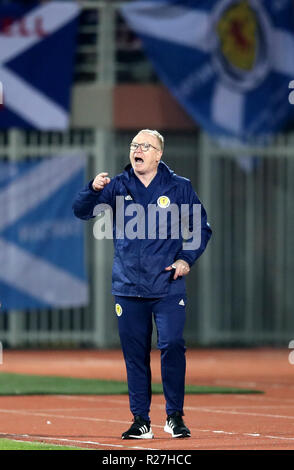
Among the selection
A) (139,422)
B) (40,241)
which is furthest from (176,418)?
(40,241)

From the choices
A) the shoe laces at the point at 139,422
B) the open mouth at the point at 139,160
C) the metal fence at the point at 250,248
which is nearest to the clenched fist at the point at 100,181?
the open mouth at the point at 139,160

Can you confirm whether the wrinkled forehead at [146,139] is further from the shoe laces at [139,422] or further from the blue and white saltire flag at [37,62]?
the blue and white saltire flag at [37,62]

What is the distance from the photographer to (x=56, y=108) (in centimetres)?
2272

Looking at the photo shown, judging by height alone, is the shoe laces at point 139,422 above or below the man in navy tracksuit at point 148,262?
below

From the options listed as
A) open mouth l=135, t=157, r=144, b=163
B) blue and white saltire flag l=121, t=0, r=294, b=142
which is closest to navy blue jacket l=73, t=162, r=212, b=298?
open mouth l=135, t=157, r=144, b=163

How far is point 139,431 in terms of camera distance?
962 cm

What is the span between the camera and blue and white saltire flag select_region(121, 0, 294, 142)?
2253 cm

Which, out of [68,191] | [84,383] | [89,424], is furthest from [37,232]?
[89,424]

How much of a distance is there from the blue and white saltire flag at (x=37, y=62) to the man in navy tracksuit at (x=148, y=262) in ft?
42.4

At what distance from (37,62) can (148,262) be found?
13.4 metres

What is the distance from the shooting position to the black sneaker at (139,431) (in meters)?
9.62

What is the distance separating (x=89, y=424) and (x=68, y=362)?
32.1ft

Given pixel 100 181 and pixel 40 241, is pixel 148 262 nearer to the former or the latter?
pixel 100 181
